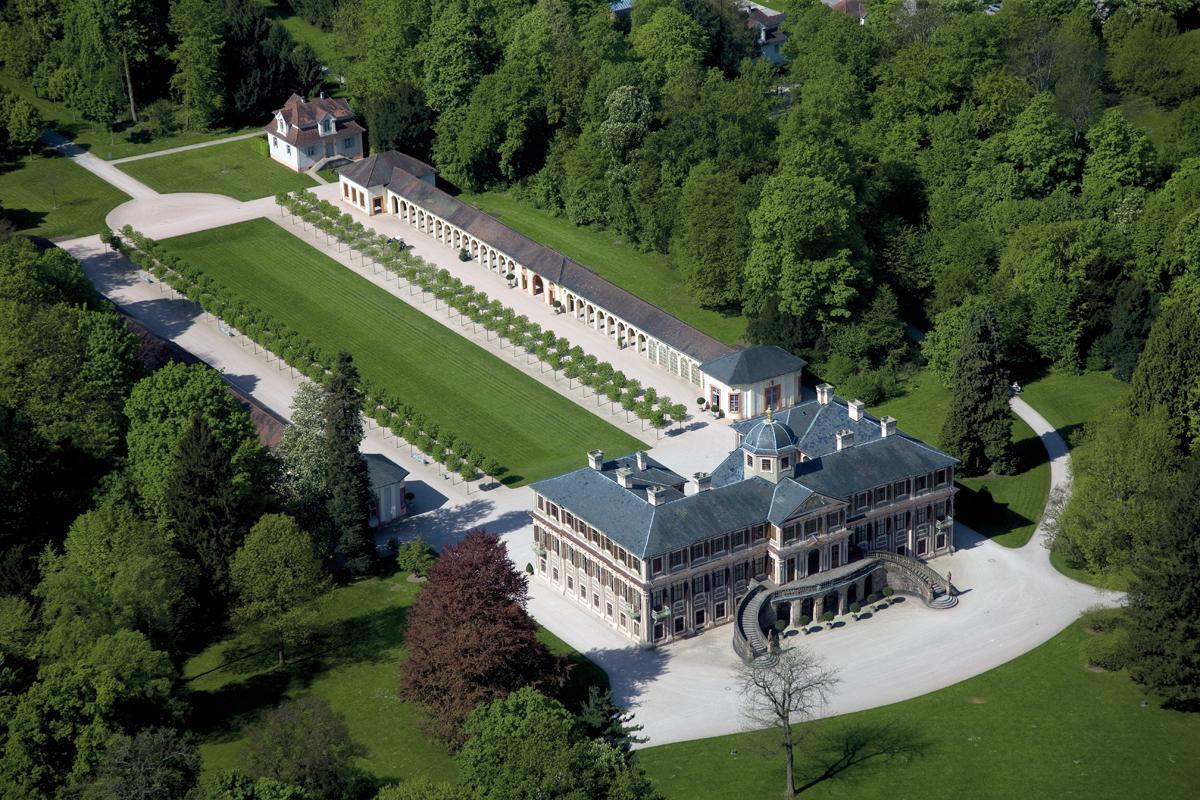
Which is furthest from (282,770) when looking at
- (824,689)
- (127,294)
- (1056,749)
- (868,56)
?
(868,56)

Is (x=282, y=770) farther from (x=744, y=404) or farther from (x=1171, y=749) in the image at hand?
(x=744, y=404)

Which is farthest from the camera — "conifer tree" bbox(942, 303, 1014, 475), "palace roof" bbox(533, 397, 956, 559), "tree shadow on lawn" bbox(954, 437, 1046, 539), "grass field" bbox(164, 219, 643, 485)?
"grass field" bbox(164, 219, 643, 485)

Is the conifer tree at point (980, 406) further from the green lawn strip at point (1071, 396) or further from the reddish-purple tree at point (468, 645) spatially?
the reddish-purple tree at point (468, 645)

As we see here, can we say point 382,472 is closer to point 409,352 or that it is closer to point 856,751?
point 409,352

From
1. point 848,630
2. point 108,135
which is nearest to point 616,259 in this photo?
point 848,630

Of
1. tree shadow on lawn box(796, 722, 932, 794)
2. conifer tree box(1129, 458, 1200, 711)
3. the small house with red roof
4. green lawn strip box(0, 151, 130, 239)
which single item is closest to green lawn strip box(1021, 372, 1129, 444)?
conifer tree box(1129, 458, 1200, 711)

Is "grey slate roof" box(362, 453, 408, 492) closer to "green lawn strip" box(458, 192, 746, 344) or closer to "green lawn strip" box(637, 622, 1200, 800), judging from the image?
"green lawn strip" box(637, 622, 1200, 800)
